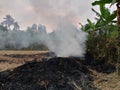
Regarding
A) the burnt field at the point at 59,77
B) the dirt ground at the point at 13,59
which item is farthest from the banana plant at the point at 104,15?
the dirt ground at the point at 13,59

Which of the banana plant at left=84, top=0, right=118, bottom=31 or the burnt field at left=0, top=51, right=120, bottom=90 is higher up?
the banana plant at left=84, top=0, right=118, bottom=31

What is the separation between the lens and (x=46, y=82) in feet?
44.0

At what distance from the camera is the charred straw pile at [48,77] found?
42.5ft

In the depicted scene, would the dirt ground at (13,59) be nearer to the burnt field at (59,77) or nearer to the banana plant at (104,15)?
the burnt field at (59,77)

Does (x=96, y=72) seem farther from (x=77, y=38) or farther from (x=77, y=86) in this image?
(x=77, y=38)

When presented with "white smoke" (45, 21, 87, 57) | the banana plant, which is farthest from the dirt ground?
the banana plant

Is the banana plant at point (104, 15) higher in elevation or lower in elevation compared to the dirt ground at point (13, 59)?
higher

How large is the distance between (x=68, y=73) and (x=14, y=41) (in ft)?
103

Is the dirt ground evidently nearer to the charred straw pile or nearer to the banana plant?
the charred straw pile

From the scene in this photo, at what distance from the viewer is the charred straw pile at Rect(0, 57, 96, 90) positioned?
42.5ft

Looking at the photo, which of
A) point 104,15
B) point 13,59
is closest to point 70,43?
point 13,59

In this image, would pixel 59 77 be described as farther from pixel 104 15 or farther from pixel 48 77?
pixel 104 15

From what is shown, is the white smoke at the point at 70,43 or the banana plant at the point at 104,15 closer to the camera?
the banana plant at the point at 104,15

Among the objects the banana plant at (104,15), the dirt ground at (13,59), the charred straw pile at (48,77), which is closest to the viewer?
the banana plant at (104,15)
